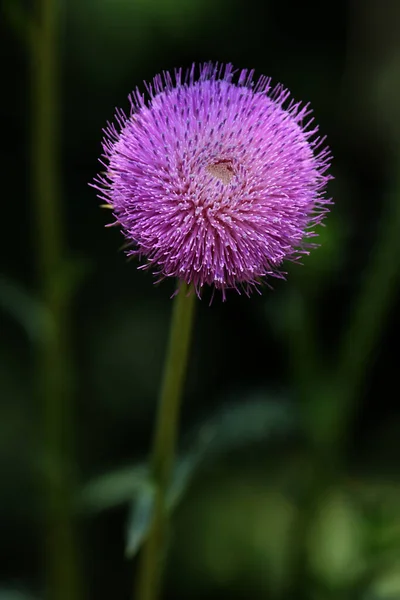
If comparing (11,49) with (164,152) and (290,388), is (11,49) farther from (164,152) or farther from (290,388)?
(164,152)

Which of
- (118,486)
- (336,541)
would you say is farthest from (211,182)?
(336,541)

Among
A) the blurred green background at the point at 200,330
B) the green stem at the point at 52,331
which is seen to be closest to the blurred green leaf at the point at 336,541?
the blurred green background at the point at 200,330

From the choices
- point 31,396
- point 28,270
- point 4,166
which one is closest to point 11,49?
point 4,166

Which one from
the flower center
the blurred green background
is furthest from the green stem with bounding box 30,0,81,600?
the flower center

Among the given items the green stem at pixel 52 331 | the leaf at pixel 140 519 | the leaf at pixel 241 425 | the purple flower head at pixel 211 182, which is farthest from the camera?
the green stem at pixel 52 331

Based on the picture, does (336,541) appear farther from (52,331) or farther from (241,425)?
(52,331)

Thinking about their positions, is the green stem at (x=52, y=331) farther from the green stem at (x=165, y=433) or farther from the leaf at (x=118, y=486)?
the green stem at (x=165, y=433)
